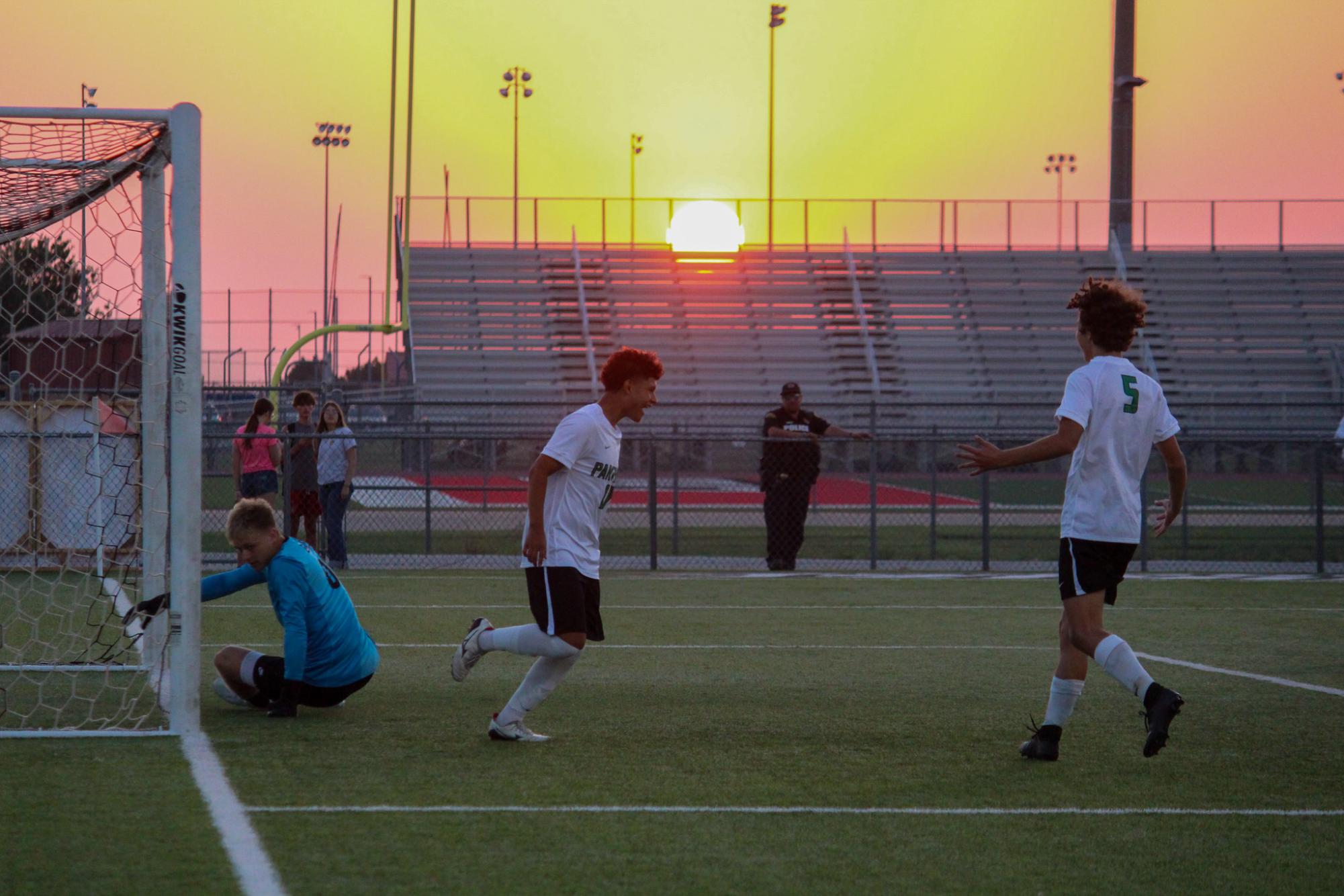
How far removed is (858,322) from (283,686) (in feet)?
102

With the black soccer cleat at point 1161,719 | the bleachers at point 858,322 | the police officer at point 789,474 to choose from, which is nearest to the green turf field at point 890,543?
the police officer at point 789,474

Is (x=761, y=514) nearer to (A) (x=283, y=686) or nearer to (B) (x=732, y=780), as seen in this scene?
(A) (x=283, y=686)

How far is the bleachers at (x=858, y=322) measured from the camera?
33.6 m

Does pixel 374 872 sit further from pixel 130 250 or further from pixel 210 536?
pixel 210 536

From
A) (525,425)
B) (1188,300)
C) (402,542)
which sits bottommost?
(402,542)

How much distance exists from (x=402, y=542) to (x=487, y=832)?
43.0 feet

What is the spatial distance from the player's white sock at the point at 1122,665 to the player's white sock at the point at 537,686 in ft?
6.63

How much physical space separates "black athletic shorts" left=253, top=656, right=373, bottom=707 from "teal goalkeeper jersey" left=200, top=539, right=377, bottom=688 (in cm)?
3

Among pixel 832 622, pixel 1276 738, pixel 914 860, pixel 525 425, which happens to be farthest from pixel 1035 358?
pixel 914 860

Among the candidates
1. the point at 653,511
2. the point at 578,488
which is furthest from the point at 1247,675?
the point at 653,511

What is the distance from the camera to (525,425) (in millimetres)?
19781

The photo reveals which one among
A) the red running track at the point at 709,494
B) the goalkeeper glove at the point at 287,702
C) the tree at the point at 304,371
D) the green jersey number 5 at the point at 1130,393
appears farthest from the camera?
the tree at the point at 304,371

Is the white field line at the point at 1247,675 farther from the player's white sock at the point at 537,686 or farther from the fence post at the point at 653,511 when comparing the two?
the fence post at the point at 653,511

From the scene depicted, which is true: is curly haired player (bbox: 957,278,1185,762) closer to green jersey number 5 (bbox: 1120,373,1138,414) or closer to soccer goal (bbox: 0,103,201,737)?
green jersey number 5 (bbox: 1120,373,1138,414)
